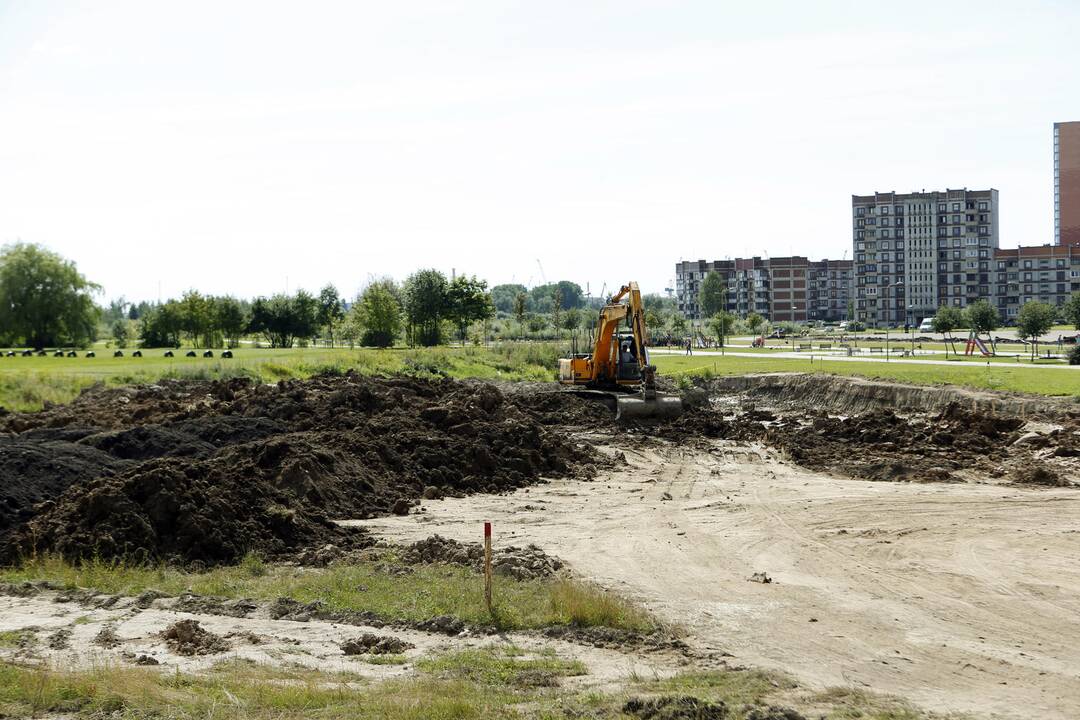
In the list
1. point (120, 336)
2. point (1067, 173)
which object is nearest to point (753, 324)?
point (1067, 173)

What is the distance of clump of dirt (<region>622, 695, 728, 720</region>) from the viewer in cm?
1000

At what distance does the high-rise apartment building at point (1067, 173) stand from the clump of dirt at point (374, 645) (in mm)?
197592

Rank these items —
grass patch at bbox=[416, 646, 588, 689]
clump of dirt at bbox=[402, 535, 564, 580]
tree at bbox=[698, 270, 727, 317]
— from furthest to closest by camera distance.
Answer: tree at bbox=[698, 270, 727, 317], clump of dirt at bbox=[402, 535, 564, 580], grass patch at bbox=[416, 646, 588, 689]

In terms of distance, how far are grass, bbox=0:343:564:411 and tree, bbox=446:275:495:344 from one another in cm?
1612

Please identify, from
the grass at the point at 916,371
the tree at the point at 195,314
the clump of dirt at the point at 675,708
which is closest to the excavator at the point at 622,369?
the grass at the point at 916,371

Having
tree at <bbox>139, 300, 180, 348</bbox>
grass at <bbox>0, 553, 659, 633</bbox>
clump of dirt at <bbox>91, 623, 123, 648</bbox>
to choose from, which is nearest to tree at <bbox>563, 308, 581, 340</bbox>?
tree at <bbox>139, 300, 180, 348</bbox>

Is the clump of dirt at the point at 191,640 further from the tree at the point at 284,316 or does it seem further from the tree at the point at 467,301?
the tree at the point at 284,316

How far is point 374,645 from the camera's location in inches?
503

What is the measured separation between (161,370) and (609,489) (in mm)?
34052

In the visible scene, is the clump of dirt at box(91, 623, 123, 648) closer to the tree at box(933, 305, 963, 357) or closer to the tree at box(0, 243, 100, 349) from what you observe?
the tree at box(933, 305, 963, 357)

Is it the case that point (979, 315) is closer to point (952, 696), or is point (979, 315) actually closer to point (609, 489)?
point (609, 489)

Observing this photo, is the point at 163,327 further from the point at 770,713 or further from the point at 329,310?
the point at 770,713

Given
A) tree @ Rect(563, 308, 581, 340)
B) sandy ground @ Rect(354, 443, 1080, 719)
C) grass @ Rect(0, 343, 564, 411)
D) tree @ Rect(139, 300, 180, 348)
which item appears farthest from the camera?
tree @ Rect(563, 308, 581, 340)

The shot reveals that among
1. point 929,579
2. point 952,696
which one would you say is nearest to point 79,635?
point 952,696
